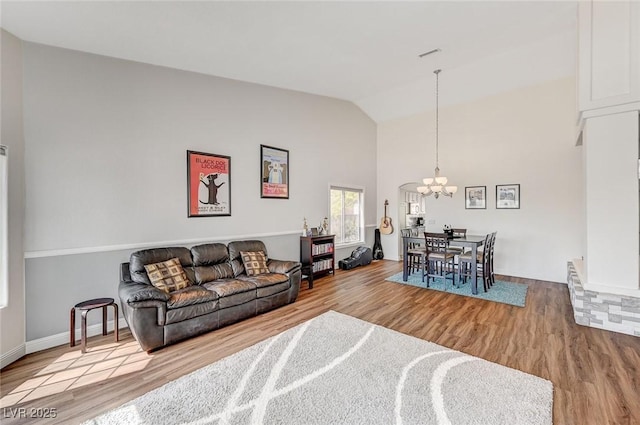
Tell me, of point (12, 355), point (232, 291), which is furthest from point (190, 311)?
point (12, 355)

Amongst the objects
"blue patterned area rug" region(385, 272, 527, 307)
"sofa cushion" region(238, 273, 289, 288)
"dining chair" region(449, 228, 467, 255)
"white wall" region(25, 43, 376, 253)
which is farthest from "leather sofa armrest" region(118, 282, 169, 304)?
"dining chair" region(449, 228, 467, 255)

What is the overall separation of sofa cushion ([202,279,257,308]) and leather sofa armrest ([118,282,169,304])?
60 centimetres

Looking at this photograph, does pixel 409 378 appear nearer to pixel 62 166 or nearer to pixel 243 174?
pixel 243 174

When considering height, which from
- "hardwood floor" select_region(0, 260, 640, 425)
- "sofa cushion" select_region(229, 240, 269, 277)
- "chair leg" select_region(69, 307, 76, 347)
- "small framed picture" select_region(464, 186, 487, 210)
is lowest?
"hardwood floor" select_region(0, 260, 640, 425)

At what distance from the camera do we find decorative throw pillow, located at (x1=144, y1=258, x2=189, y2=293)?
3366 millimetres

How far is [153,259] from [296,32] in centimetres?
341

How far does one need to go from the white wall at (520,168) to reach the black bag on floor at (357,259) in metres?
1.70

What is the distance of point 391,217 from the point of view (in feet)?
25.2

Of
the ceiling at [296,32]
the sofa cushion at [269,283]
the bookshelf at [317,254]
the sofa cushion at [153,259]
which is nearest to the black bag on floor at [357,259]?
the bookshelf at [317,254]

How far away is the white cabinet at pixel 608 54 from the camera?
304 centimetres

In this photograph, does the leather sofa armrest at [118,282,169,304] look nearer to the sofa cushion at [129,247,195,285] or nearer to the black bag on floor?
the sofa cushion at [129,247,195,285]

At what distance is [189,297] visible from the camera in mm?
3158

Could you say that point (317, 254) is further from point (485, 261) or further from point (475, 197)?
point (475, 197)

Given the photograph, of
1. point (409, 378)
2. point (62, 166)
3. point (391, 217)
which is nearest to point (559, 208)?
point (391, 217)
